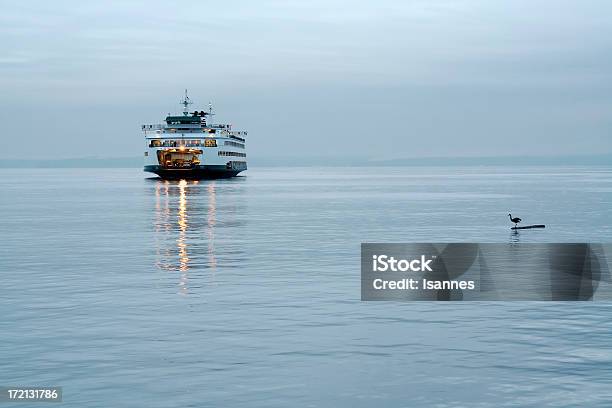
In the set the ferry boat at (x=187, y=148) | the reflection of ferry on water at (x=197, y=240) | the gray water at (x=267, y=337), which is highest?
the ferry boat at (x=187, y=148)

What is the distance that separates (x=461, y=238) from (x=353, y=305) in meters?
25.1

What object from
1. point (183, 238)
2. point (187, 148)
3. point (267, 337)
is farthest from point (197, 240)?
point (187, 148)

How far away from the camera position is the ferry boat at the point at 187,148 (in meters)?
185

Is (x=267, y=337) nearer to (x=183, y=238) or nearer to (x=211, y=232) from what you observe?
(x=183, y=238)

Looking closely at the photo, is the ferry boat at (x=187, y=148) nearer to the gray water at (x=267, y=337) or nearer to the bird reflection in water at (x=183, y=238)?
the bird reflection in water at (x=183, y=238)

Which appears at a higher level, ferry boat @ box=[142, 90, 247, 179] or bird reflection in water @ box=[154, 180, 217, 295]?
ferry boat @ box=[142, 90, 247, 179]

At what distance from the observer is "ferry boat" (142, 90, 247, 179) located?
184875mm

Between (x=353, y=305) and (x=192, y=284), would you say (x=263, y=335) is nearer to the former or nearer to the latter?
(x=353, y=305)

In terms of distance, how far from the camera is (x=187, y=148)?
185 meters

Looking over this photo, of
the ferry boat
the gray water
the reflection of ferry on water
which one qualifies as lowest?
the gray water

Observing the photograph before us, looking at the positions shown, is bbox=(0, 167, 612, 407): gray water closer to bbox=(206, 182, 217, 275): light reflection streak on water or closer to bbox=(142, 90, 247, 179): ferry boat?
bbox=(206, 182, 217, 275): light reflection streak on water

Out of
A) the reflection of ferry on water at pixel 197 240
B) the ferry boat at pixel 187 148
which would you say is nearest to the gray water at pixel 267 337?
the reflection of ferry on water at pixel 197 240

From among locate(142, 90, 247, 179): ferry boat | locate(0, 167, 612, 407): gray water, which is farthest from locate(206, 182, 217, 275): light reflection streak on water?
locate(142, 90, 247, 179): ferry boat

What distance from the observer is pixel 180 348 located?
64.6 feet
